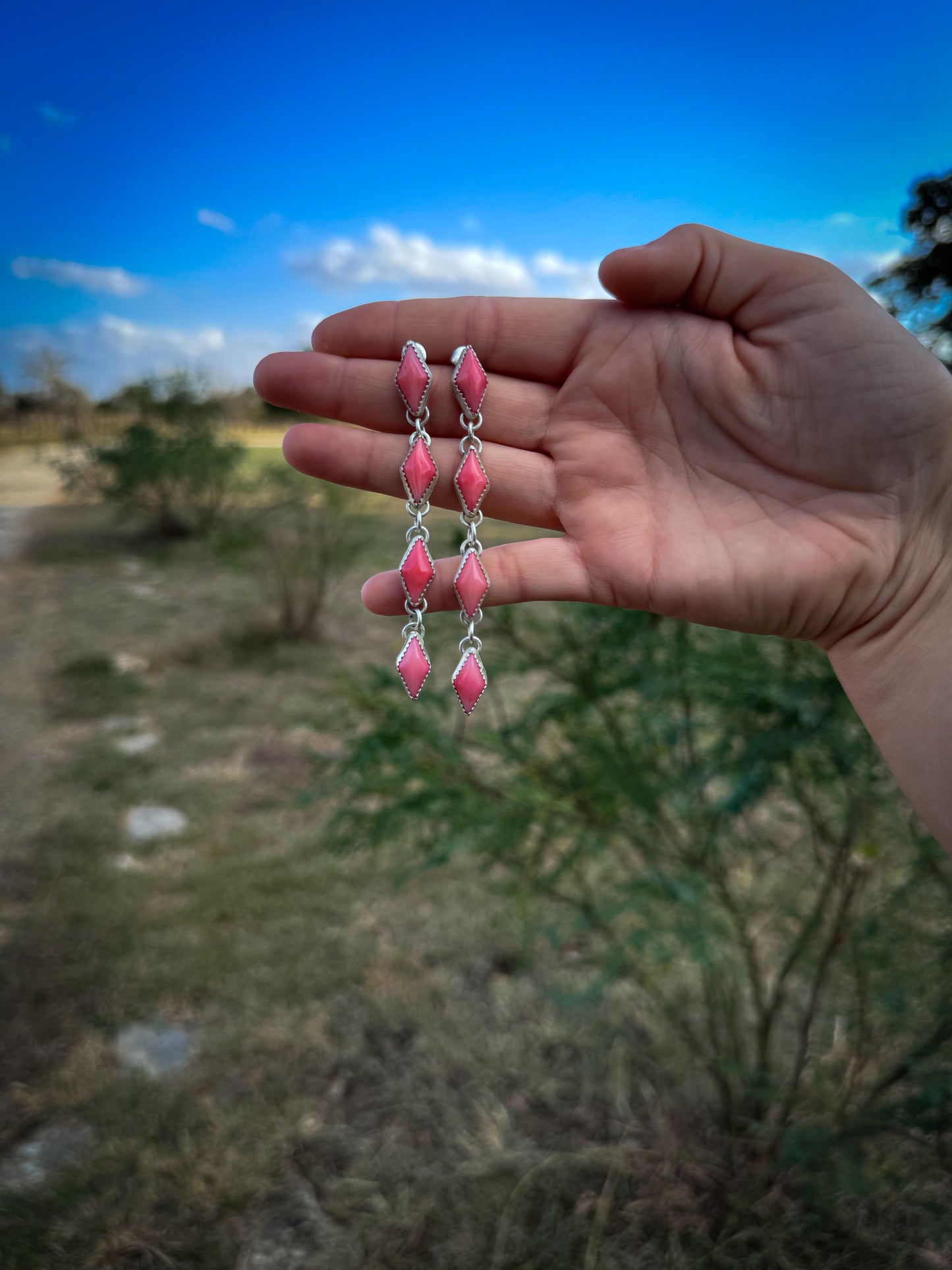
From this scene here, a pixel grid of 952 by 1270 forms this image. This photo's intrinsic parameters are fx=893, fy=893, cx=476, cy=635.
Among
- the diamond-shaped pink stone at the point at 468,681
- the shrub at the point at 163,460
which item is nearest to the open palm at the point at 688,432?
the diamond-shaped pink stone at the point at 468,681

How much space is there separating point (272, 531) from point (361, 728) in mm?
1897

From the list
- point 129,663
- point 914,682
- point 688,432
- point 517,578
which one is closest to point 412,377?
point 517,578

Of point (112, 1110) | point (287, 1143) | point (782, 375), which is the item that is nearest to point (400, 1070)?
point (287, 1143)

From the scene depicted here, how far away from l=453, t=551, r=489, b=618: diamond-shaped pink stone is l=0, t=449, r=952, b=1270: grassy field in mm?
448

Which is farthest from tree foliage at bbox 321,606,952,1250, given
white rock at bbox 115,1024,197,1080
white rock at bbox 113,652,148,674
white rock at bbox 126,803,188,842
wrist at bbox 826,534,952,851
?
white rock at bbox 113,652,148,674

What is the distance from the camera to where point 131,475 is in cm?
666

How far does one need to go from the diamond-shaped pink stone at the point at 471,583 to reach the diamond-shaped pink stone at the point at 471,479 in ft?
0.31

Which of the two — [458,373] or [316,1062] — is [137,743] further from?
[458,373]

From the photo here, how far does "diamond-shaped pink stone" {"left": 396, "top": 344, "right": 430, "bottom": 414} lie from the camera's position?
4.36ft

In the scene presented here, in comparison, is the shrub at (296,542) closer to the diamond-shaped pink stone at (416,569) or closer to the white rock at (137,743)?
the white rock at (137,743)

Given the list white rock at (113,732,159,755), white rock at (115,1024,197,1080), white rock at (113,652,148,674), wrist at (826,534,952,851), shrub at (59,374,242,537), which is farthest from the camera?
shrub at (59,374,242,537)

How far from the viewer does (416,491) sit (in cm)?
137

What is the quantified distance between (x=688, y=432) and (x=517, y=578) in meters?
0.36

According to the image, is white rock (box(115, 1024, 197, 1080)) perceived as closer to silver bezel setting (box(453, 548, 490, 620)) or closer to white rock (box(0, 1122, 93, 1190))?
white rock (box(0, 1122, 93, 1190))
